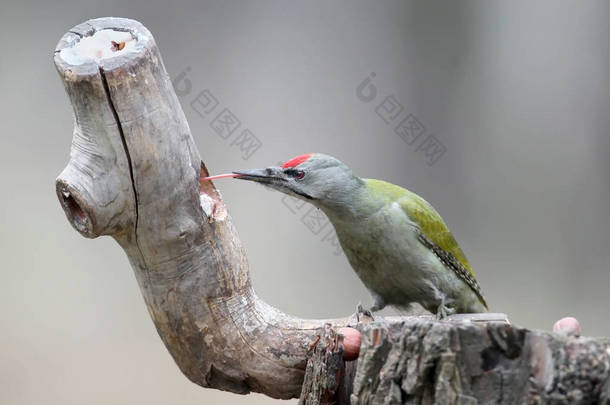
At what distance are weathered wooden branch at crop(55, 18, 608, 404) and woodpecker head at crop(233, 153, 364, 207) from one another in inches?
Answer: 17.8

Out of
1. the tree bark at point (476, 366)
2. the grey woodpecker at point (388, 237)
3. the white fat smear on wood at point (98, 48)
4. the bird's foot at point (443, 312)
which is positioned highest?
the white fat smear on wood at point (98, 48)

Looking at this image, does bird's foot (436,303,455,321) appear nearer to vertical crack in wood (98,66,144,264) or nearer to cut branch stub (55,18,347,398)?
cut branch stub (55,18,347,398)

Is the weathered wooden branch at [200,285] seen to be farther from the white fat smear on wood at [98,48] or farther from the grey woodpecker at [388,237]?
the grey woodpecker at [388,237]

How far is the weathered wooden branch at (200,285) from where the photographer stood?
2070 millimetres

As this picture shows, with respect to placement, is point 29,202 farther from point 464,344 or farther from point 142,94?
point 464,344

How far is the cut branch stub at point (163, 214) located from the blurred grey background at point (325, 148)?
201 cm

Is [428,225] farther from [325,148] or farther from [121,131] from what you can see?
[121,131]

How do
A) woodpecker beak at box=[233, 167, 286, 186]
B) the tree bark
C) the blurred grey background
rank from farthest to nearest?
the blurred grey background
woodpecker beak at box=[233, 167, 286, 186]
the tree bark

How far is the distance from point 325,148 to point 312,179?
5.39 ft

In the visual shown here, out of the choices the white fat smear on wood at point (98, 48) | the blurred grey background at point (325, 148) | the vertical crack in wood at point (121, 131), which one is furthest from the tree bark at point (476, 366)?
the blurred grey background at point (325, 148)

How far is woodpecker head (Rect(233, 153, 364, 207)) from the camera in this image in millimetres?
3310

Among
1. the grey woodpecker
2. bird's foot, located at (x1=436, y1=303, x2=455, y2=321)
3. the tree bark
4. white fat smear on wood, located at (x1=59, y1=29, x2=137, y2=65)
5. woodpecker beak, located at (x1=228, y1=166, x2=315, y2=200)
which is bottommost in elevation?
the tree bark

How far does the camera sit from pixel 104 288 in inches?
191

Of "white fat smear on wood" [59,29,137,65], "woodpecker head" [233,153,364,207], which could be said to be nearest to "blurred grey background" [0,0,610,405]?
"woodpecker head" [233,153,364,207]
